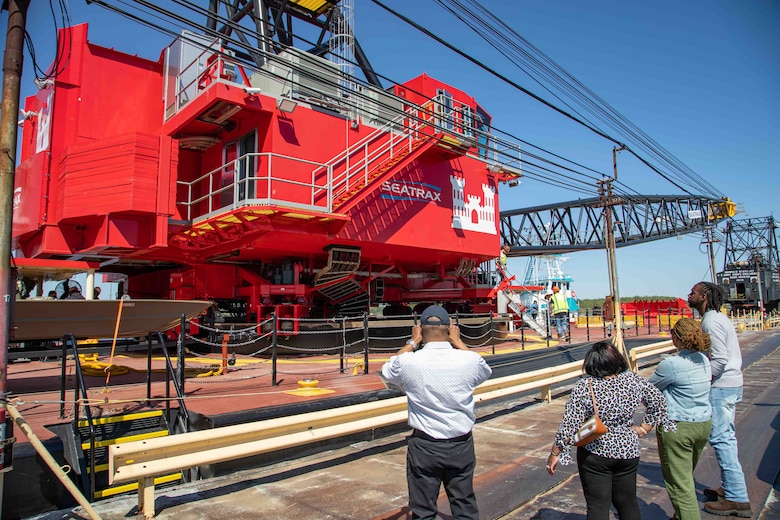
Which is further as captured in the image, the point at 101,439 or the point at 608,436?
the point at 101,439

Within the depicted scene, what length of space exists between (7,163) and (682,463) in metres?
5.82

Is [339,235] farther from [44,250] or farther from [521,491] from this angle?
[521,491]

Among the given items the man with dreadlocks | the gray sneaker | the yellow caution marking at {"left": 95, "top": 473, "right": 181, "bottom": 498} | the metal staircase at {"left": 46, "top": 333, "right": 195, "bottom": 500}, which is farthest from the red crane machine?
the gray sneaker

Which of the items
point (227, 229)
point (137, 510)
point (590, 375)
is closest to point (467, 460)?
point (590, 375)

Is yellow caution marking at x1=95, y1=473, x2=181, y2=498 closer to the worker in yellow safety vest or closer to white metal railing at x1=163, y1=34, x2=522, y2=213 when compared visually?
white metal railing at x1=163, y1=34, x2=522, y2=213

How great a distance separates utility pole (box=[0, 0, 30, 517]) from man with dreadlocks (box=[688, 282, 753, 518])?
5.87 m

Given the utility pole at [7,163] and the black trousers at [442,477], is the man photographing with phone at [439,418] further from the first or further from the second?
the utility pole at [7,163]

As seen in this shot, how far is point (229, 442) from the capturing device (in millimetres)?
4926

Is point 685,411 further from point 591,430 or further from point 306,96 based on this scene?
point 306,96

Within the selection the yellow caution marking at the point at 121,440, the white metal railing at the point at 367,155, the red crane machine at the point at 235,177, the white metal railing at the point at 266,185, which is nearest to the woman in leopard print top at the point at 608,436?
the yellow caution marking at the point at 121,440

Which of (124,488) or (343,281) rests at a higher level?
(343,281)

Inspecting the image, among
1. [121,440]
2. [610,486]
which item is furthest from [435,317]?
[121,440]

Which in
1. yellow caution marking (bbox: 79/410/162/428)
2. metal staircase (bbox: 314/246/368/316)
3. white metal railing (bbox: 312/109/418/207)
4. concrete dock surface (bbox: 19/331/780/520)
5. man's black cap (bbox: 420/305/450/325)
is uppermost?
white metal railing (bbox: 312/109/418/207)

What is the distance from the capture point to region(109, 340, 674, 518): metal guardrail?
4.24 meters
